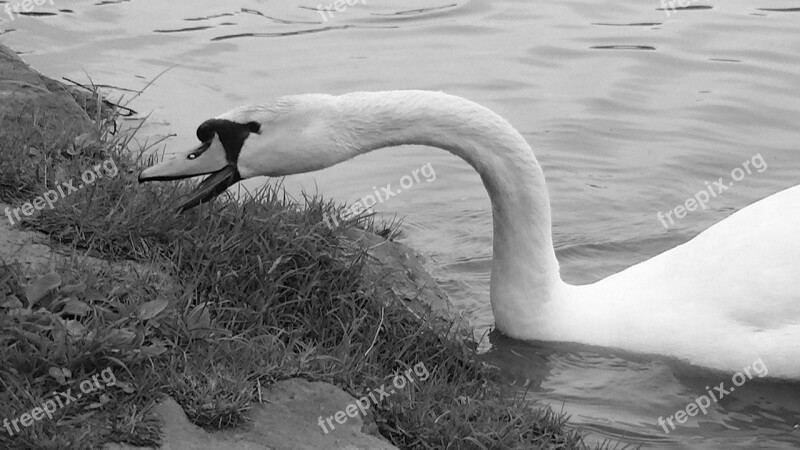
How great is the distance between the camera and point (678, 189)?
8953 millimetres

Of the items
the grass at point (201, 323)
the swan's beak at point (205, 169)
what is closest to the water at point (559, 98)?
the grass at point (201, 323)

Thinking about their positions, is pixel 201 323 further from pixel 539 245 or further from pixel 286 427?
pixel 539 245

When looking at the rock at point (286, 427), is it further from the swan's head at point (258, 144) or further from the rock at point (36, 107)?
the rock at point (36, 107)

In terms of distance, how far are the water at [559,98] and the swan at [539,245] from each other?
7.3 inches

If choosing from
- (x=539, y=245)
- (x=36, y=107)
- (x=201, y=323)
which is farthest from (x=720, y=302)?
(x=36, y=107)

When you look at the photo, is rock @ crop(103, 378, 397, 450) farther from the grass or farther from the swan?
the swan

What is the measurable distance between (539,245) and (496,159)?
2.02ft

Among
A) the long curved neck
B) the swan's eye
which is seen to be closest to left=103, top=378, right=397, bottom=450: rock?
the swan's eye

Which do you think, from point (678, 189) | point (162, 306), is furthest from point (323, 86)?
point (162, 306)

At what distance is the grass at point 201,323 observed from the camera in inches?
166

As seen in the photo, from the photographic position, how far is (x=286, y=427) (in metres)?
4.39

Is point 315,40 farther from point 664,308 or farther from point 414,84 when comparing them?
point 664,308

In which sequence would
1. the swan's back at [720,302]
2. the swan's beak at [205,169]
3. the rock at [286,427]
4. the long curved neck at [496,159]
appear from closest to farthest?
the rock at [286,427] < the swan's beak at [205,169] < the long curved neck at [496,159] < the swan's back at [720,302]

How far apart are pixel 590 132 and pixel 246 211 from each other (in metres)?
4.69
